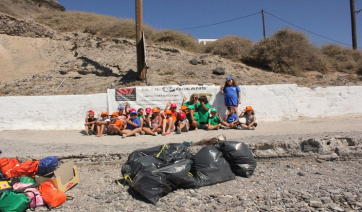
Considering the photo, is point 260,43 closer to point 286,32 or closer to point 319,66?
point 286,32

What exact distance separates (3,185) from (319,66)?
15.5 m

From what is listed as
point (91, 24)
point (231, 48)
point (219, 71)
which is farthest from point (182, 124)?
point (91, 24)

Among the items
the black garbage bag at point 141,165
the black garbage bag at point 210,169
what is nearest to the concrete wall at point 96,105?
the black garbage bag at point 210,169

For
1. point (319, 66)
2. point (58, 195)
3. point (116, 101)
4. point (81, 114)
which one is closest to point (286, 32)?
point (319, 66)

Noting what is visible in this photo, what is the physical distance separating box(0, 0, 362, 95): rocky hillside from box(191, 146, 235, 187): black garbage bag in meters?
6.98

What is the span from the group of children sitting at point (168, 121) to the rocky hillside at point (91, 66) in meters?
3.19

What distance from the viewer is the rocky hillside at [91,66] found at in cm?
1205

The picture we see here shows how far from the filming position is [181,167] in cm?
420

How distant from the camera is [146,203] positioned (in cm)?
393

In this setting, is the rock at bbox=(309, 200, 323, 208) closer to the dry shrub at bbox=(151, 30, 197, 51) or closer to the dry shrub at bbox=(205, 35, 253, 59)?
the dry shrub at bbox=(205, 35, 253, 59)

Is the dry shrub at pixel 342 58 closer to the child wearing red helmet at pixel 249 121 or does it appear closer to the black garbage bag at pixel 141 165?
the child wearing red helmet at pixel 249 121

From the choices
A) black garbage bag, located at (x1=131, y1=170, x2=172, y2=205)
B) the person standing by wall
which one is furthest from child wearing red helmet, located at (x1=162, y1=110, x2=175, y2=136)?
black garbage bag, located at (x1=131, y1=170, x2=172, y2=205)

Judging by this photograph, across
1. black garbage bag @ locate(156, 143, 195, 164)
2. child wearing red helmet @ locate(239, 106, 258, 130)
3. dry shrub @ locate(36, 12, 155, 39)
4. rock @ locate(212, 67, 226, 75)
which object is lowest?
black garbage bag @ locate(156, 143, 195, 164)

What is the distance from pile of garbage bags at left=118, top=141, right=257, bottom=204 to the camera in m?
3.95
